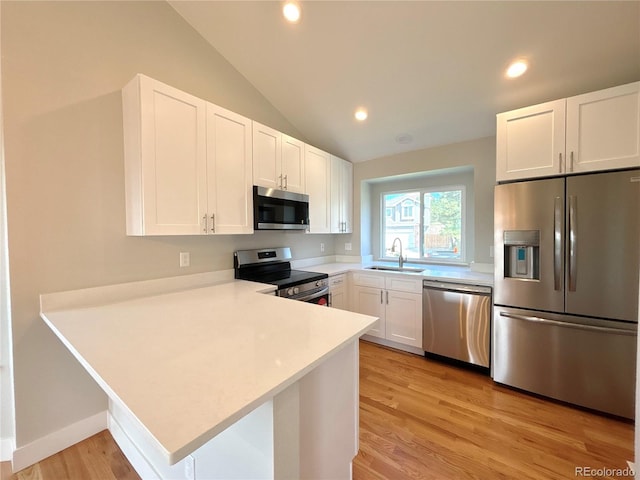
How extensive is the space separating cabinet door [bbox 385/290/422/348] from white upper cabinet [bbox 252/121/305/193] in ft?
5.54

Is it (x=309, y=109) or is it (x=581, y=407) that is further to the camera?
(x=309, y=109)

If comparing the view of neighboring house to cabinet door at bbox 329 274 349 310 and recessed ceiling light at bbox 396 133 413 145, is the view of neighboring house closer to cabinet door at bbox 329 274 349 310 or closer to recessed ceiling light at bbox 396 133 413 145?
recessed ceiling light at bbox 396 133 413 145

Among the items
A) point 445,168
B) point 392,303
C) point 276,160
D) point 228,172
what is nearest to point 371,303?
point 392,303

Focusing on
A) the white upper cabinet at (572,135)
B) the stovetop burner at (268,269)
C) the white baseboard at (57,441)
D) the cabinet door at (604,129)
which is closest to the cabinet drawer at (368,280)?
the stovetop burner at (268,269)

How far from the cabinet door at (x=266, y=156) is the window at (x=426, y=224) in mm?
2073

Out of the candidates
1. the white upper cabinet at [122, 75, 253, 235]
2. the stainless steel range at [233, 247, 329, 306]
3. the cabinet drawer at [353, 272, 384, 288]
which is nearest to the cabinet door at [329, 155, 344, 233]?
the cabinet drawer at [353, 272, 384, 288]

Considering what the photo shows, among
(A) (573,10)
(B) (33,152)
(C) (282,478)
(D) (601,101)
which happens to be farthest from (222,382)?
(D) (601,101)

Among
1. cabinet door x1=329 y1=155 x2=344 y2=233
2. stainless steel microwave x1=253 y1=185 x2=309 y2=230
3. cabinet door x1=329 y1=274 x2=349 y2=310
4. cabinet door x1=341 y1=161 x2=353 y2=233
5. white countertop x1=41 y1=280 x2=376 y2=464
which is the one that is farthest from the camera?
cabinet door x1=341 y1=161 x2=353 y2=233

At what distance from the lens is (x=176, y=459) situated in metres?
0.54

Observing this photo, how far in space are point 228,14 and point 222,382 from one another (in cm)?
269

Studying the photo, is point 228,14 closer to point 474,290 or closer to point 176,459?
point 176,459

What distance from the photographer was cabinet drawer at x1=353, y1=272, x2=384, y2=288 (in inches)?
125

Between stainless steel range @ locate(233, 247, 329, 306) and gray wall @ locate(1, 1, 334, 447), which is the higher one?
gray wall @ locate(1, 1, 334, 447)

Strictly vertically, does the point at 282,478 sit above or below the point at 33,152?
below
